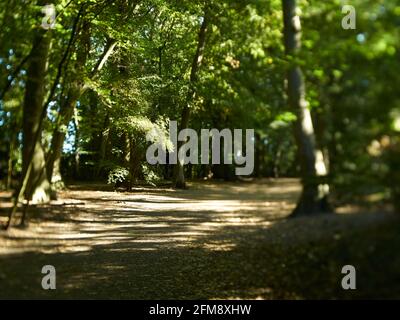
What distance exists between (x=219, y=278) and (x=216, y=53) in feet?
13.1

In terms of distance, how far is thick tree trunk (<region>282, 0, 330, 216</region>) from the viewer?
480cm

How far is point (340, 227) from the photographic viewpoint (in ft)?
14.7

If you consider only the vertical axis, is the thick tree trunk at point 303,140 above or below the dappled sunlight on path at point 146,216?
above

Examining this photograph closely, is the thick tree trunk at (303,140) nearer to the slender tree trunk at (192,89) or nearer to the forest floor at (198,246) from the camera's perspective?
the forest floor at (198,246)

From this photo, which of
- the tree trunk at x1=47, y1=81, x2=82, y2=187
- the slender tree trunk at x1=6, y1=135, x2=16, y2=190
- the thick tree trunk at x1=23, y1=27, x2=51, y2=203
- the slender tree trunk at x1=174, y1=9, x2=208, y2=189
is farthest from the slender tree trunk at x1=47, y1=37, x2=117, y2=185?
the slender tree trunk at x1=174, y1=9, x2=208, y2=189

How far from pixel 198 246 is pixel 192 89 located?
2.74m

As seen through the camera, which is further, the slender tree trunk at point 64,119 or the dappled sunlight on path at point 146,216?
the slender tree trunk at point 64,119

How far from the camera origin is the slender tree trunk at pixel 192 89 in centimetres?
761

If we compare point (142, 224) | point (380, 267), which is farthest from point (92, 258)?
point (380, 267)

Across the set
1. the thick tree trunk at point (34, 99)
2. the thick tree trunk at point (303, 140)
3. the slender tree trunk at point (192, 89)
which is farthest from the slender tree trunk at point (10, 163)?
the thick tree trunk at point (303, 140)

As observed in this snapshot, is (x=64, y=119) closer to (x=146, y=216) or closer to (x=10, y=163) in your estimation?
(x=10, y=163)

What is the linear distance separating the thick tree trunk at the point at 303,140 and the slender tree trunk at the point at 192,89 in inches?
110

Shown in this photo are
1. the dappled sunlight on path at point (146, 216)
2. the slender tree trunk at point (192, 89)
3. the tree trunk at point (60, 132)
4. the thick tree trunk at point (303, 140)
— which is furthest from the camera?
the slender tree trunk at point (192, 89)

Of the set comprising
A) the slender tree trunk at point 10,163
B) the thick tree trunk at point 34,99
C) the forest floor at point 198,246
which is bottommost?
the forest floor at point 198,246
